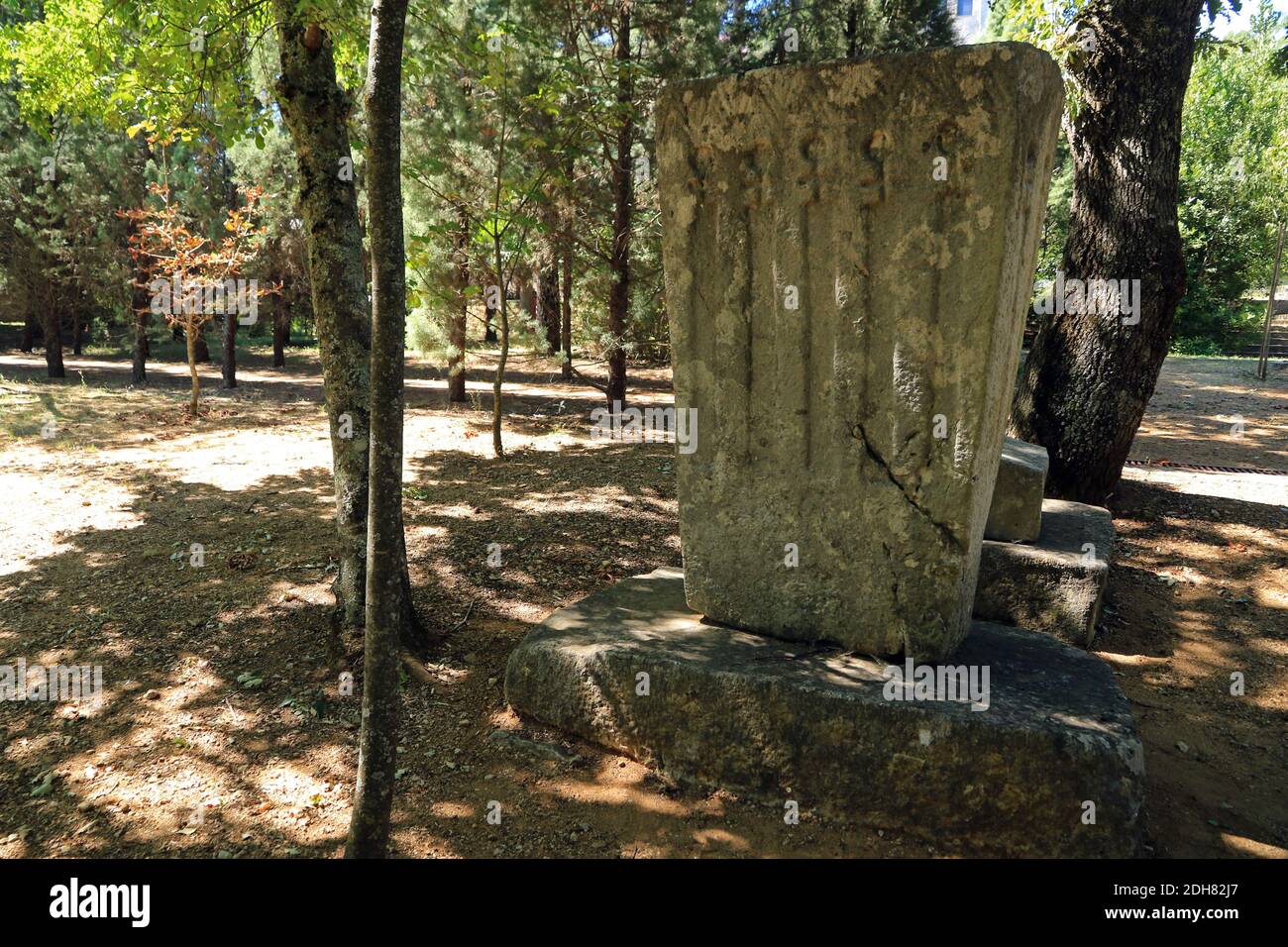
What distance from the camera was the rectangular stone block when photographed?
9.48ft

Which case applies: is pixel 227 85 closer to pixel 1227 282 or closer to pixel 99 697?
pixel 99 697

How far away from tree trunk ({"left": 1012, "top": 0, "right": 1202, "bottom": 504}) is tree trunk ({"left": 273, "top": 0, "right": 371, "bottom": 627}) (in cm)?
471

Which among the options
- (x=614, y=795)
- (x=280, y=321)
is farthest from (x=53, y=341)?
(x=614, y=795)

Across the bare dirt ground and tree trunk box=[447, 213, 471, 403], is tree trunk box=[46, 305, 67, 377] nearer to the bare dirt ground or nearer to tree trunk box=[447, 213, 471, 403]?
the bare dirt ground

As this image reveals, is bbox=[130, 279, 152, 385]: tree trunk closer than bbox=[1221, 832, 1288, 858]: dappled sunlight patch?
No

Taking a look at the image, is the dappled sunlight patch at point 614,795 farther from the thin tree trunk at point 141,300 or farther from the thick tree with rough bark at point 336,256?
the thin tree trunk at point 141,300

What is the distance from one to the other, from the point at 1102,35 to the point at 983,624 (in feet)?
14.7

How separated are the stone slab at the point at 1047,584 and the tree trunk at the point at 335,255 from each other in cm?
322

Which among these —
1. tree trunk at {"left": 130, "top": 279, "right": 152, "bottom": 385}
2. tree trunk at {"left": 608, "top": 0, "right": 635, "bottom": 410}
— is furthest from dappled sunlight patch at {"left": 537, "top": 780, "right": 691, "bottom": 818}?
tree trunk at {"left": 130, "top": 279, "right": 152, "bottom": 385}

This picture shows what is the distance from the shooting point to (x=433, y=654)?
4227 millimetres

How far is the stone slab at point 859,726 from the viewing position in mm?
2717

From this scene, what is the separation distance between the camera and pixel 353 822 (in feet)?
8.34

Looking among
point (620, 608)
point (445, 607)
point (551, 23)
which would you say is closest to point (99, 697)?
point (445, 607)

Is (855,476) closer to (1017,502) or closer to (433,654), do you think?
(1017,502)
